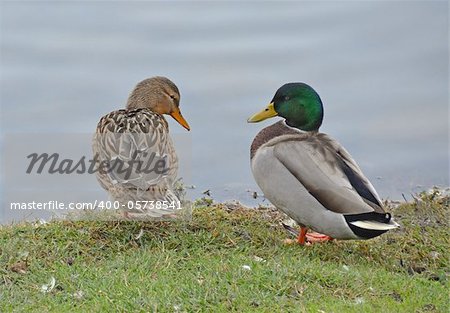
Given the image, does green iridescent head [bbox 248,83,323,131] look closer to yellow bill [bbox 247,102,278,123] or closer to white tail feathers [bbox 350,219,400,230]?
yellow bill [bbox 247,102,278,123]

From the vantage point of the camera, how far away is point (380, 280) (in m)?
5.22

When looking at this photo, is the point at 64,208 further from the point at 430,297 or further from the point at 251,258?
the point at 430,297

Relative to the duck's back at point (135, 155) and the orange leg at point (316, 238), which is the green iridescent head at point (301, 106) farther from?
the duck's back at point (135, 155)

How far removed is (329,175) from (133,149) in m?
1.36

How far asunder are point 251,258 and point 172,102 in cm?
167

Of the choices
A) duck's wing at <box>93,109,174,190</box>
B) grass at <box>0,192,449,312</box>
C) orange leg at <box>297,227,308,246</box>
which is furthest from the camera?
orange leg at <box>297,227,308,246</box>

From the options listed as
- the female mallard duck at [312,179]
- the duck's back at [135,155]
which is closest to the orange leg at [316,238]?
the female mallard duck at [312,179]

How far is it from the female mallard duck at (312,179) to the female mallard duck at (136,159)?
2.26 ft

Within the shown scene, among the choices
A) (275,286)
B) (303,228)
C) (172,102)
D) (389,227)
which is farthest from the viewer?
(172,102)

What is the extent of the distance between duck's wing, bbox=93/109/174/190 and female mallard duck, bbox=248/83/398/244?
724 millimetres

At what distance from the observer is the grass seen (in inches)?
190

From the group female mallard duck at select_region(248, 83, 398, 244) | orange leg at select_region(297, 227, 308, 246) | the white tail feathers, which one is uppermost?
female mallard duck at select_region(248, 83, 398, 244)

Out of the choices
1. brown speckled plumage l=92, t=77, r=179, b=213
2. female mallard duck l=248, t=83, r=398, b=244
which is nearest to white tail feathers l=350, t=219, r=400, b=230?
female mallard duck l=248, t=83, r=398, b=244

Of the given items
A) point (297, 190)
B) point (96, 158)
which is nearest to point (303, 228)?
point (297, 190)
